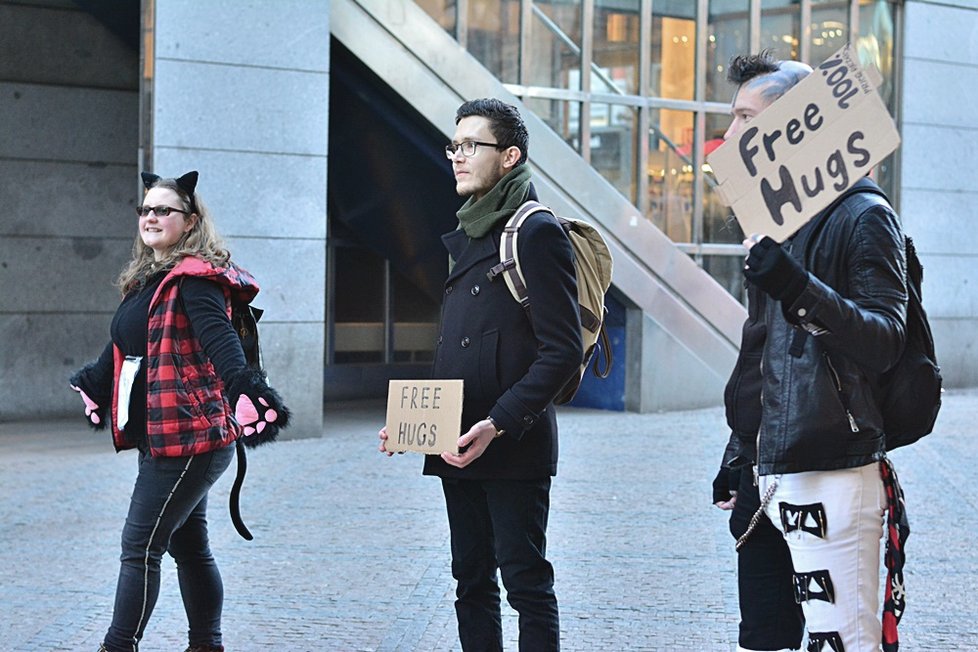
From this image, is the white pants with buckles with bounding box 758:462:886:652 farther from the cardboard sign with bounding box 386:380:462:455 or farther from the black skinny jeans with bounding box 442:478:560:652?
the cardboard sign with bounding box 386:380:462:455

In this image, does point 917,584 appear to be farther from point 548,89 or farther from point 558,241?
point 548,89

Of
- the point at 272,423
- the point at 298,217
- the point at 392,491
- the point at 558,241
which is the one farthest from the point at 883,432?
the point at 298,217

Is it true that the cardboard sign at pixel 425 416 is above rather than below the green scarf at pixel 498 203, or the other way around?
below

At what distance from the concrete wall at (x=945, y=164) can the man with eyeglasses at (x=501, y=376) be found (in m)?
12.8

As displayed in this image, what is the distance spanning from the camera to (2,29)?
40.8 ft

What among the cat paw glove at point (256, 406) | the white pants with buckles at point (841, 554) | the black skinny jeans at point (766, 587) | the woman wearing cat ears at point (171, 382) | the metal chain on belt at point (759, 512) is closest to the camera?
the white pants with buckles at point (841, 554)

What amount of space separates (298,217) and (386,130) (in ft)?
6.00

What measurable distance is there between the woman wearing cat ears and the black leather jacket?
1712mm

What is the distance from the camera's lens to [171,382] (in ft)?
14.5

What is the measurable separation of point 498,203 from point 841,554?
4.75 feet

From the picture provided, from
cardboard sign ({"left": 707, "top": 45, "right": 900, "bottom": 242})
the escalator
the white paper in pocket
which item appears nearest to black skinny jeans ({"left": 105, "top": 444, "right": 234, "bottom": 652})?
the white paper in pocket

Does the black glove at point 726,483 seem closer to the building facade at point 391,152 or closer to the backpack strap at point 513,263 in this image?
the backpack strap at point 513,263

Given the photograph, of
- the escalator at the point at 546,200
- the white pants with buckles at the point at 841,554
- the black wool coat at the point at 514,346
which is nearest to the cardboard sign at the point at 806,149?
the white pants with buckles at the point at 841,554

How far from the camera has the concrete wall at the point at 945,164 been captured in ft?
51.9
